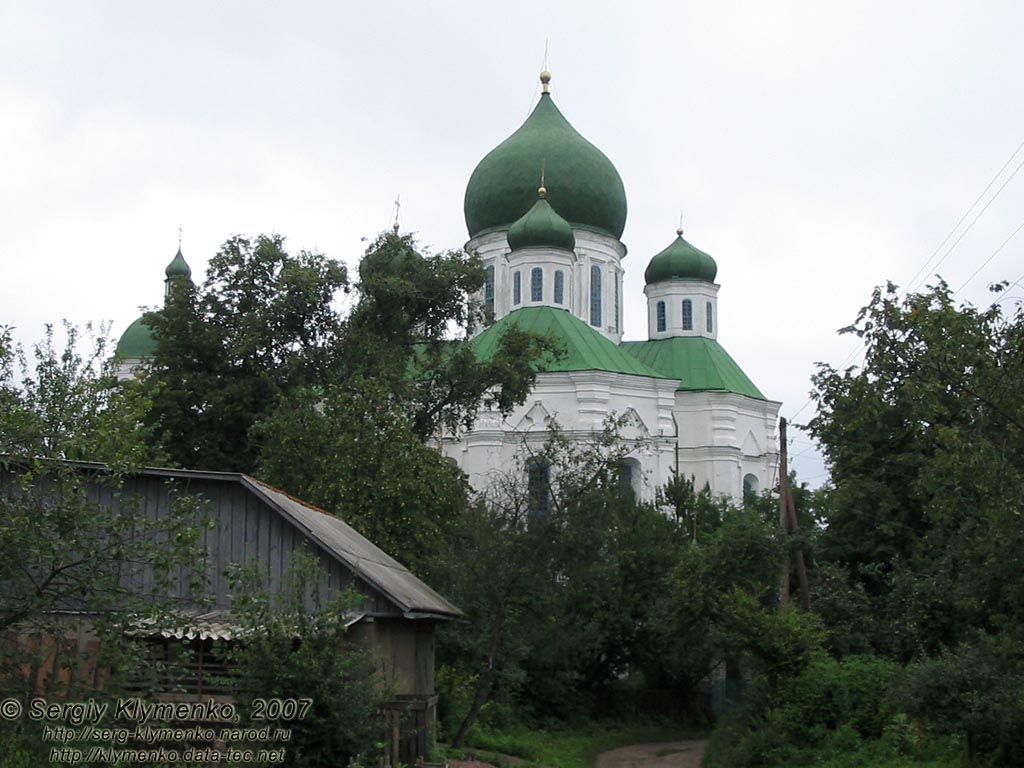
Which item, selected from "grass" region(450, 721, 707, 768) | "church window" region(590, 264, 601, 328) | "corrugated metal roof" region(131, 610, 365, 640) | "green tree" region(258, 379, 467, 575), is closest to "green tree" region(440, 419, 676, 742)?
"grass" region(450, 721, 707, 768)

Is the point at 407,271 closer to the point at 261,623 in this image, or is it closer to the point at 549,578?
the point at 549,578

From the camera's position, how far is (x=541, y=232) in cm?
3862

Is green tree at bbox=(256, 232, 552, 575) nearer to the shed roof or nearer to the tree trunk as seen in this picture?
the tree trunk

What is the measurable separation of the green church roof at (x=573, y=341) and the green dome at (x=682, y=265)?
7.03 meters

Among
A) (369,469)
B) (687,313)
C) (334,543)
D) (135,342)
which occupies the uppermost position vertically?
(687,313)

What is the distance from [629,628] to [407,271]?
8901 millimetres

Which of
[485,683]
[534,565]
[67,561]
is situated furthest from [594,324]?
[67,561]

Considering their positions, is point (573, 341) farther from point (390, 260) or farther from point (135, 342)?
point (135, 342)

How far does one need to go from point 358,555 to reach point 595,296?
28161 millimetres

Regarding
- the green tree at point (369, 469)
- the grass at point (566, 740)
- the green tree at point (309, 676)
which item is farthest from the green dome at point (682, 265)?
the green tree at point (309, 676)

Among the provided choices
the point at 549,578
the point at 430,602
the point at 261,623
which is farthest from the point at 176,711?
the point at 549,578

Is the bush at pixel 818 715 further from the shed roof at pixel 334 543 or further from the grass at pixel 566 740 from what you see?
the shed roof at pixel 334 543

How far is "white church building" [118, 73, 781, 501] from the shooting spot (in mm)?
36312

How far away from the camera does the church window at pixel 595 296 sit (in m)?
42.0
